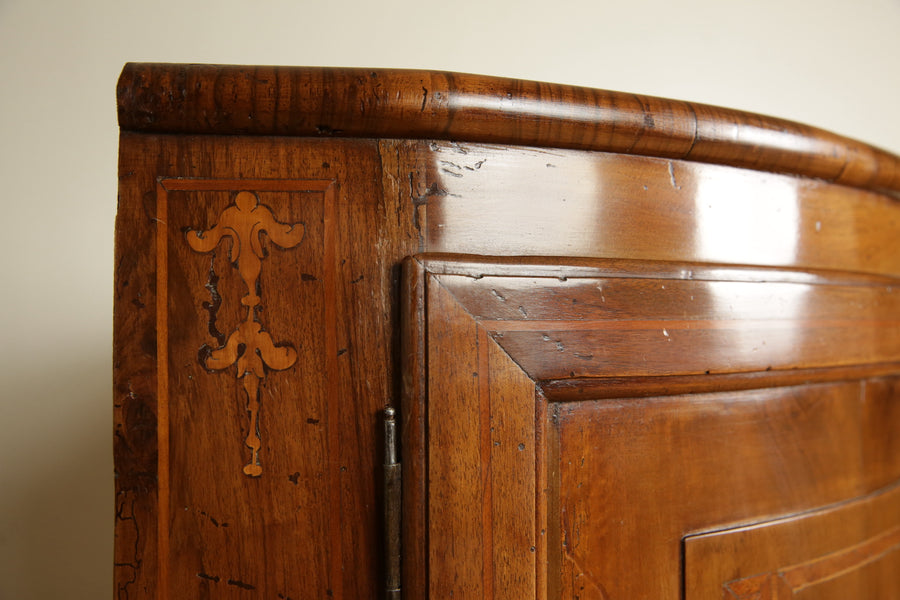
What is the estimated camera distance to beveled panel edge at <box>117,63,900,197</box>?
0.33 m

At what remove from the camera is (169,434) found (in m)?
0.34

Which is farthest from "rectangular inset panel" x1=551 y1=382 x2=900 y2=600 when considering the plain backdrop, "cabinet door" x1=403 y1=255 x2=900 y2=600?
the plain backdrop

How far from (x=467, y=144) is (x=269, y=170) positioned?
0.13m

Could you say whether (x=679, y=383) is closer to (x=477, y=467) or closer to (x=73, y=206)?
(x=477, y=467)

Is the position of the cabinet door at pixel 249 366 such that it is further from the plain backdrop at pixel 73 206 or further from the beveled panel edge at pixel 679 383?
the plain backdrop at pixel 73 206

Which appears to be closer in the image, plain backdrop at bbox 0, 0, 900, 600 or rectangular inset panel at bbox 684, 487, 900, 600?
rectangular inset panel at bbox 684, 487, 900, 600

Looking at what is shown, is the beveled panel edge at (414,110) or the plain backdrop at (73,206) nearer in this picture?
the beveled panel edge at (414,110)

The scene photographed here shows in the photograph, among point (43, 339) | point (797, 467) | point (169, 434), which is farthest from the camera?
point (43, 339)

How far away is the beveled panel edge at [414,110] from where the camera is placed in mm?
330

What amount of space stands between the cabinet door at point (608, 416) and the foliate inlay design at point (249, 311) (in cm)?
9

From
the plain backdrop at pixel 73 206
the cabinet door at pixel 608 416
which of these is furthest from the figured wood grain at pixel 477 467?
the plain backdrop at pixel 73 206

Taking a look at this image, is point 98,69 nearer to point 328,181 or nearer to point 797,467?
point 328,181

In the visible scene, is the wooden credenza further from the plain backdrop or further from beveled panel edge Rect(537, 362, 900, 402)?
the plain backdrop

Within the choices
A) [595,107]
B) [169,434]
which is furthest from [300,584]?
[595,107]
